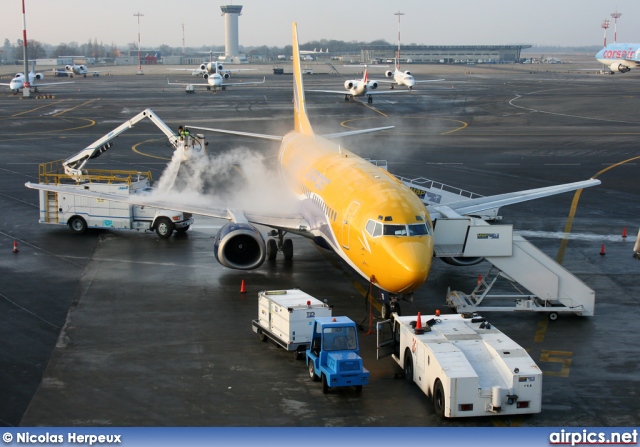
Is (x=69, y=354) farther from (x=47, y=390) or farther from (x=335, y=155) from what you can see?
(x=335, y=155)

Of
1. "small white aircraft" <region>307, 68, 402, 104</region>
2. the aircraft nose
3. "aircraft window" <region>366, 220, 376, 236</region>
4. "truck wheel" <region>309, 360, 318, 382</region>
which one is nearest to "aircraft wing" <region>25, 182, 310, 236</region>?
"aircraft window" <region>366, 220, 376, 236</region>

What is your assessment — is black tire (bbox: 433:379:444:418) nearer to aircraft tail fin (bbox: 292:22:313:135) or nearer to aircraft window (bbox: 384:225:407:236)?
aircraft window (bbox: 384:225:407:236)

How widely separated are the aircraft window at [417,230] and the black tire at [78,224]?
23.0m

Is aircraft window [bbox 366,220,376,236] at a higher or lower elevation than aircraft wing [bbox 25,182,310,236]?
higher

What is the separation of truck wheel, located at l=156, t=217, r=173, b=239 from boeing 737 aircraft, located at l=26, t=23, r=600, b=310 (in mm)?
4703

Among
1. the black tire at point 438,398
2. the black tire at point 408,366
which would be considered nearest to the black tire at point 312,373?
the black tire at point 408,366

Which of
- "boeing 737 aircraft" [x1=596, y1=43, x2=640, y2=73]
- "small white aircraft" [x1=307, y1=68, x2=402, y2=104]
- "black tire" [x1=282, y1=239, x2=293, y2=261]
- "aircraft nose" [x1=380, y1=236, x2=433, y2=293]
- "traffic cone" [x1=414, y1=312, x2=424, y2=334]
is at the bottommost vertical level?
"black tire" [x1=282, y1=239, x2=293, y2=261]

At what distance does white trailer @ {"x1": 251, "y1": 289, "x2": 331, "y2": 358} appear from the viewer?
2630cm

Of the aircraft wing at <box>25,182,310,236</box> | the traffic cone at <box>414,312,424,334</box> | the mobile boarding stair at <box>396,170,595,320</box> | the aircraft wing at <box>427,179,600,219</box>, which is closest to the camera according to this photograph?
the traffic cone at <box>414,312,424,334</box>

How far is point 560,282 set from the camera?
101 ft

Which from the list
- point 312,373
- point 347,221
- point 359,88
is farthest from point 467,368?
point 359,88

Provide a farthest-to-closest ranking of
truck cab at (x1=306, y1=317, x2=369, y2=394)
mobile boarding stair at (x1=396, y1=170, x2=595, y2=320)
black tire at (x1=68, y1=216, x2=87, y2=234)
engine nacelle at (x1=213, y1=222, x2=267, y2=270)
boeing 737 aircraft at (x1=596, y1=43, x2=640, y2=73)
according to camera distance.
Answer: boeing 737 aircraft at (x1=596, y1=43, x2=640, y2=73), black tire at (x1=68, y1=216, x2=87, y2=234), engine nacelle at (x1=213, y1=222, x2=267, y2=270), mobile boarding stair at (x1=396, y1=170, x2=595, y2=320), truck cab at (x1=306, y1=317, x2=369, y2=394)

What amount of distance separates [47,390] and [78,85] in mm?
167930

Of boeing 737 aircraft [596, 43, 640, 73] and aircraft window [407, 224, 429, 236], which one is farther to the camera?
boeing 737 aircraft [596, 43, 640, 73]
